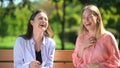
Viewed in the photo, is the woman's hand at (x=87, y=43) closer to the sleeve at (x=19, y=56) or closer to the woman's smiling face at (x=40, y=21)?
the woman's smiling face at (x=40, y=21)

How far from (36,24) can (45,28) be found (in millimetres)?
144

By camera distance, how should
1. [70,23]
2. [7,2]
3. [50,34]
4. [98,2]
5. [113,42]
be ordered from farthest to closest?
[70,23] < [7,2] < [98,2] < [50,34] < [113,42]

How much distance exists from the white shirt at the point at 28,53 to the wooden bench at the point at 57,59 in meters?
0.43

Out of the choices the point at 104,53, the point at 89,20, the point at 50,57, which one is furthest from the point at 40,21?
the point at 104,53

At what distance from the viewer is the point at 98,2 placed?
7.04 m

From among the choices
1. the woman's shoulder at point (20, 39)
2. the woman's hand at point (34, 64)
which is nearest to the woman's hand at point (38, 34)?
the woman's shoulder at point (20, 39)

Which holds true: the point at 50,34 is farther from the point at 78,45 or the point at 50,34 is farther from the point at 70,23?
the point at 70,23

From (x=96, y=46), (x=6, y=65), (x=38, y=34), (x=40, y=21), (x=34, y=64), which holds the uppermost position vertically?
(x=40, y=21)

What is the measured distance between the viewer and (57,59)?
6191mm

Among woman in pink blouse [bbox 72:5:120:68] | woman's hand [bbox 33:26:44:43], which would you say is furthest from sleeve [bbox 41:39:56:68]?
woman in pink blouse [bbox 72:5:120:68]

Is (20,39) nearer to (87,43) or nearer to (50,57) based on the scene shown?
(50,57)

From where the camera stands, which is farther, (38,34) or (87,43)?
(38,34)

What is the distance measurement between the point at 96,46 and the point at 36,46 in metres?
0.90

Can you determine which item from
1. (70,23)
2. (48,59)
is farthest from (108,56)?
(70,23)
